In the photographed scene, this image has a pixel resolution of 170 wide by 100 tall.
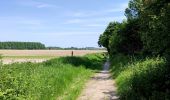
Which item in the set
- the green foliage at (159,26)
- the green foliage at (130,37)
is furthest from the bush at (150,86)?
the green foliage at (130,37)

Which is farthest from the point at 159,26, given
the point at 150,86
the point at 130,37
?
the point at 130,37

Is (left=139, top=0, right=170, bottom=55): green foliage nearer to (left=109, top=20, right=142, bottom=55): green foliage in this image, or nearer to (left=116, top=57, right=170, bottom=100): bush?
(left=116, top=57, right=170, bottom=100): bush

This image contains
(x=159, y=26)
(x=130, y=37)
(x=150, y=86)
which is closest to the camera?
(x=150, y=86)

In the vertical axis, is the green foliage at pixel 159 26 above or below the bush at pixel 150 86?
above

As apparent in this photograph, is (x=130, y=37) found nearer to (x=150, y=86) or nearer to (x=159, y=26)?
(x=159, y=26)

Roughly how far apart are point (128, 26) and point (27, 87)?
77.1 feet

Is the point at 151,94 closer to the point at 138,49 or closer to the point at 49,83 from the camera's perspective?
the point at 49,83

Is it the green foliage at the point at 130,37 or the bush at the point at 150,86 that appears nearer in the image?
the bush at the point at 150,86

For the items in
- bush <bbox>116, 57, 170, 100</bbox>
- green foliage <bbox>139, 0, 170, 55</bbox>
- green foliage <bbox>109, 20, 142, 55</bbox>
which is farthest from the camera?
green foliage <bbox>109, 20, 142, 55</bbox>

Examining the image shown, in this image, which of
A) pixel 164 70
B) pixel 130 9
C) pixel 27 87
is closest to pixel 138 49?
pixel 130 9

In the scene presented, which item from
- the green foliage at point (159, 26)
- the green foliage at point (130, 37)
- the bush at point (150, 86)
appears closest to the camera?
the bush at point (150, 86)

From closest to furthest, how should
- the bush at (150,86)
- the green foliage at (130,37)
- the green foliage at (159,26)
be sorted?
the bush at (150,86) < the green foliage at (159,26) < the green foliage at (130,37)

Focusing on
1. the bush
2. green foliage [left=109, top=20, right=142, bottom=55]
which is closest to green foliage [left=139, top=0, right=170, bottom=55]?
the bush

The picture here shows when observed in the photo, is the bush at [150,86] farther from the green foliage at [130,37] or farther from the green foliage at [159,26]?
the green foliage at [130,37]
